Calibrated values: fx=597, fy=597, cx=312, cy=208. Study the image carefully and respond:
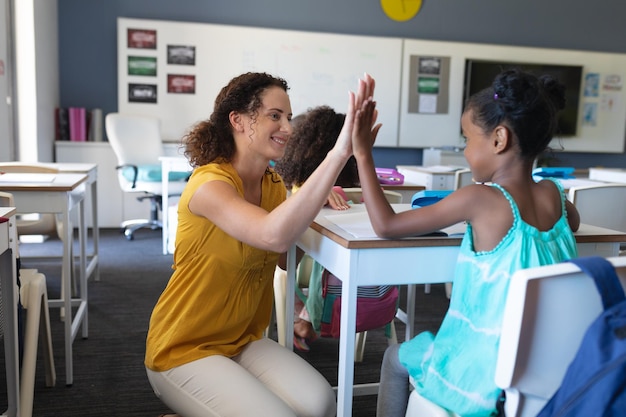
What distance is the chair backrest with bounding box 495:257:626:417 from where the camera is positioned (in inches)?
34.1

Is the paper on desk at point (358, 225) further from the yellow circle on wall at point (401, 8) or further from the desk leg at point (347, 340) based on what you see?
the yellow circle on wall at point (401, 8)

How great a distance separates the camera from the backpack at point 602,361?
0.79m

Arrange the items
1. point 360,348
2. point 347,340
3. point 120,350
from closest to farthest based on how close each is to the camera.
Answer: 1. point 347,340
2. point 360,348
3. point 120,350

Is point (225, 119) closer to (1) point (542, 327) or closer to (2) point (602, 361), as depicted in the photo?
(1) point (542, 327)

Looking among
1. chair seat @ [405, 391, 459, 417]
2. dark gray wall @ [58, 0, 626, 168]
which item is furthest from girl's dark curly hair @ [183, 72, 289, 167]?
dark gray wall @ [58, 0, 626, 168]

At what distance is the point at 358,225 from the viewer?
1447mm

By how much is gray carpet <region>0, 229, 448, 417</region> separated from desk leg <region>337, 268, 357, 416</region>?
29.5 inches

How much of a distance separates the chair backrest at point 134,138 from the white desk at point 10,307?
3.59m

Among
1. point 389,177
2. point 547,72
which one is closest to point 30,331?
point 389,177

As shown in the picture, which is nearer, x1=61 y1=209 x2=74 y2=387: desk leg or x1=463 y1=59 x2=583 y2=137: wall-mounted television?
x1=61 y1=209 x2=74 y2=387: desk leg

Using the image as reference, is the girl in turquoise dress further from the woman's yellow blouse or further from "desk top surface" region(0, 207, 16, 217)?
"desk top surface" region(0, 207, 16, 217)

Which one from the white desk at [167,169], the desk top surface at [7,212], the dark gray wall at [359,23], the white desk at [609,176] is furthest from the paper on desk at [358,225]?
the dark gray wall at [359,23]

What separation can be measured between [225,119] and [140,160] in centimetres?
392

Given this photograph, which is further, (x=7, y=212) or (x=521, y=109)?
(x=7, y=212)
